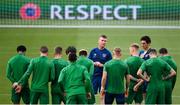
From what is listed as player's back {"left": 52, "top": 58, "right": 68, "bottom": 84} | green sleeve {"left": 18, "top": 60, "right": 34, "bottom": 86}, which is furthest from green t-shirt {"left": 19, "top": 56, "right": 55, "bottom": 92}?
player's back {"left": 52, "top": 58, "right": 68, "bottom": 84}

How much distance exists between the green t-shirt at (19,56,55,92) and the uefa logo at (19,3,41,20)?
22461mm

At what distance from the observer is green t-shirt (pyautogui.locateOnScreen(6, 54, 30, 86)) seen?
2037 cm

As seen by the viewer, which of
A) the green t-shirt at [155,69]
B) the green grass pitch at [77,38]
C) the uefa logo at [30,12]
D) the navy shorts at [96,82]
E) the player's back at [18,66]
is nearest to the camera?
the green t-shirt at [155,69]

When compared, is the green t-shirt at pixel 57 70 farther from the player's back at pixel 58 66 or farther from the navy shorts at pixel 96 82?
the navy shorts at pixel 96 82

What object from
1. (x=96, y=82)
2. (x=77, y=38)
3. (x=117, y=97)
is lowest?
(x=117, y=97)

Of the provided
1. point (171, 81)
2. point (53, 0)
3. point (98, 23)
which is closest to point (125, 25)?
point (98, 23)

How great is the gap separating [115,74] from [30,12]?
23.2 meters

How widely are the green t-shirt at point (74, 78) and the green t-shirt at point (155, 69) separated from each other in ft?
6.98

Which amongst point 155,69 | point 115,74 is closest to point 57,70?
point 115,74

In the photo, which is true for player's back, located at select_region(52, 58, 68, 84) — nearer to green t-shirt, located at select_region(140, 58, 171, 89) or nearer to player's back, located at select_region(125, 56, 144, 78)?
player's back, located at select_region(125, 56, 144, 78)

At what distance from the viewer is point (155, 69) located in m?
19.6

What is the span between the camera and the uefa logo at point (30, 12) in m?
42.0

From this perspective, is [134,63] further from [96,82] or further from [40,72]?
[40,72]

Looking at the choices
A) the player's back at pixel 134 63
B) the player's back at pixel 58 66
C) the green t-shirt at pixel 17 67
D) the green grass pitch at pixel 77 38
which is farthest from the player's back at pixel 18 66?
the green grass pitch at pixel 77 38
